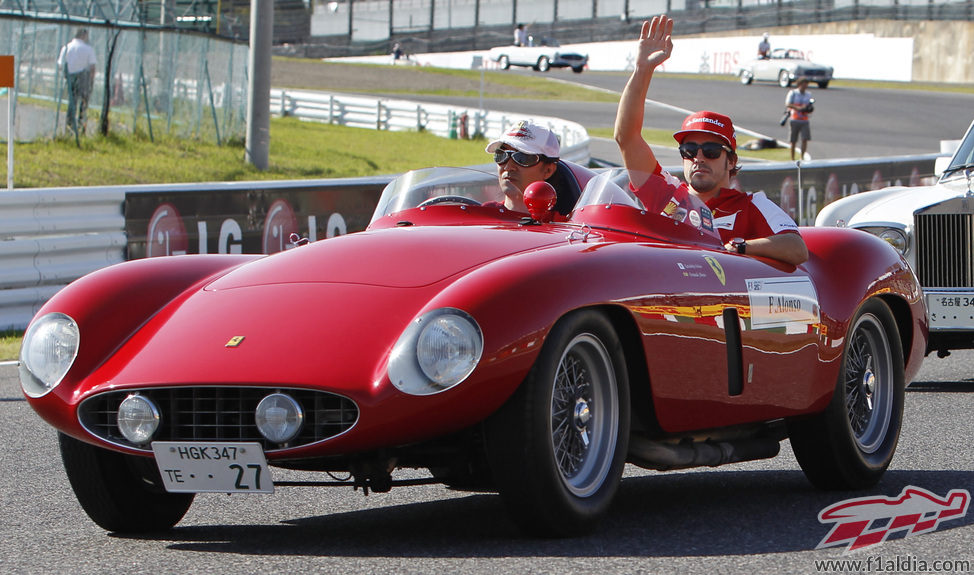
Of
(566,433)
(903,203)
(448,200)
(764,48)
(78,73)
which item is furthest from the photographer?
(764,48)

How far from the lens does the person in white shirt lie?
21.1m

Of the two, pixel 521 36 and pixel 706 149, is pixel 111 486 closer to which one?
pixel 706 149

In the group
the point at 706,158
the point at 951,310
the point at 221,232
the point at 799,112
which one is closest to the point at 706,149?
the point at 706,158

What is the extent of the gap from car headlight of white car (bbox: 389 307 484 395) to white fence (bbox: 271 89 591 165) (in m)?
28.0

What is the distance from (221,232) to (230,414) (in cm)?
844

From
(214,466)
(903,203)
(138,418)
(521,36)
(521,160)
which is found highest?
(521,36)

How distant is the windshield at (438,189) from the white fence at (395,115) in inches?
1026

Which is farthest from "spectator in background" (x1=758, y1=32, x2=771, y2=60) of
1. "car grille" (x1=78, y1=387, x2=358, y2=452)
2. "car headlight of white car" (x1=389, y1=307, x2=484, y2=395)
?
"car grille" (x1=78, y1=387, x2=358, y2=452)

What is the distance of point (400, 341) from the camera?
15.4 ft

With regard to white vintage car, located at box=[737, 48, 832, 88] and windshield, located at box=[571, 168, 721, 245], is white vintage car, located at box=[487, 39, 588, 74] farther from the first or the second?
windshield, located at box=[571, 168, 721, 245]

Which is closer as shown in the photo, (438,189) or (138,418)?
(138,418)

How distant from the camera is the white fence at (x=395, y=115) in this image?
37219 mm

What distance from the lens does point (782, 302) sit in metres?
5.96

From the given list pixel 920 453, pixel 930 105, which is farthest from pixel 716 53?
pixel 920 453
